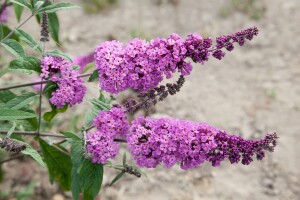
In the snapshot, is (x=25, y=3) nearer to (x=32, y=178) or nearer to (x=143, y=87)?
(x=143, y=87)

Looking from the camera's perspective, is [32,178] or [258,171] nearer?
[32,178]

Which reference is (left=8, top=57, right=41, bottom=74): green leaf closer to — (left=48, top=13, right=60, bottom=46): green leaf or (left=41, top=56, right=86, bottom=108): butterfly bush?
(left=41, top=56, right=86, bottom=108): butterfly bush

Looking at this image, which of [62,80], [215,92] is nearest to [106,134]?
[62,80]

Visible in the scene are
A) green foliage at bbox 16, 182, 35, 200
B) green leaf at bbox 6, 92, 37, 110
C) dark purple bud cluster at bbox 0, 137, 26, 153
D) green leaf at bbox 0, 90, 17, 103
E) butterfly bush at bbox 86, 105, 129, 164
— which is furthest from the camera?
green foliage at bbox 16, 182, 35, 200

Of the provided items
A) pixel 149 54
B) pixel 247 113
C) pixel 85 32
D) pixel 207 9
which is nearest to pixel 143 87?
pixel 149 54

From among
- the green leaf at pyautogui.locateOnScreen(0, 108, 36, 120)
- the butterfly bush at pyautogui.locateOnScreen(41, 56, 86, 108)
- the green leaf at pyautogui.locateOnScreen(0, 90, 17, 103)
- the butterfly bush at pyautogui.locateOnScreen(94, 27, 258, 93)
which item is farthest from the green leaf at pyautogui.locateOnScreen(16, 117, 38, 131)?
the butterfly bush at pyautogui.locateOnScreen(94, 27, 258, 93)

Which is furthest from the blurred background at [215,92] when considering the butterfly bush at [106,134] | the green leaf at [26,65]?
the green leaf at [26,65]

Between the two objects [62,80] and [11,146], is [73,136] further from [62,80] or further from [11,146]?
[11,146]
